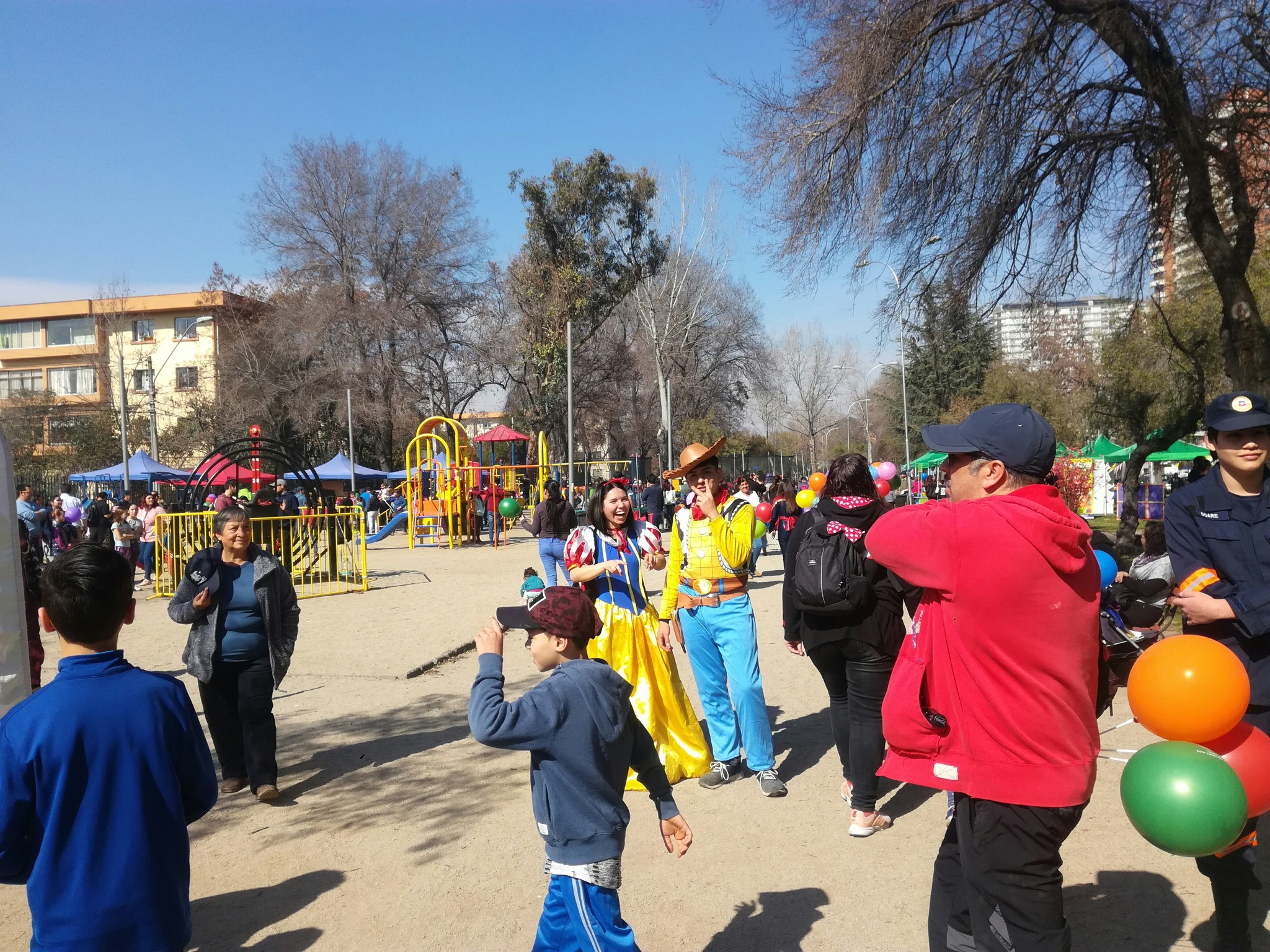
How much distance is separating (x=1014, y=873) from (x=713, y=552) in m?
3.31

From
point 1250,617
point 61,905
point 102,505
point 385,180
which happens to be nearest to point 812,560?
point 1250,617

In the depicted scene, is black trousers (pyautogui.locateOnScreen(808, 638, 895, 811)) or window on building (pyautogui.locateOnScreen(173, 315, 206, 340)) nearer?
black trousers (pyautogui.locateOnScreen(808, 638, 895, 811))

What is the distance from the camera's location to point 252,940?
404 cm

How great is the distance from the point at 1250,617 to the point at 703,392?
166 ft

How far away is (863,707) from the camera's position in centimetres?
502

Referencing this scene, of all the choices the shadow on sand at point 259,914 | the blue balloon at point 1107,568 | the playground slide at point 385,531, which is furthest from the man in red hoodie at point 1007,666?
the playground slide at point 385,531

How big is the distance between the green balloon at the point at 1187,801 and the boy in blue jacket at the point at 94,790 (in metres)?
2.74

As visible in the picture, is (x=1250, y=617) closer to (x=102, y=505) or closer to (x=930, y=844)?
(x=930, y=844)

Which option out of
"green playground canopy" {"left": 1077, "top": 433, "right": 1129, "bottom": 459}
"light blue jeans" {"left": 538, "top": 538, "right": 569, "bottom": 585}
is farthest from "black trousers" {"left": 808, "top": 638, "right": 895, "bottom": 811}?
"green playground canopy" {"left": 1077, "top": 433, "right": 1129, "bottom": 459}

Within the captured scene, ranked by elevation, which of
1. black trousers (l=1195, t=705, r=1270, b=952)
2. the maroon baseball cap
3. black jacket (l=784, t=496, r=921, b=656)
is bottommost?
black trousers (l=1195, t=705, r=1270, b=952)

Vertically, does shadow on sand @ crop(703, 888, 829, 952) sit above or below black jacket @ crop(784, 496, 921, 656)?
below

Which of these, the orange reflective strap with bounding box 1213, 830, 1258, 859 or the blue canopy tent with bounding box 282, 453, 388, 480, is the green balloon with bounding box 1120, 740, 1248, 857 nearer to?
the orange reflective strap with bounding box 1213, 830, 1258, 859

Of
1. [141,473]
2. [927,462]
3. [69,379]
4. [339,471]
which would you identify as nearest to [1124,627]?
[141,473]

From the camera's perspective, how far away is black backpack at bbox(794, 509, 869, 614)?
4.88m
